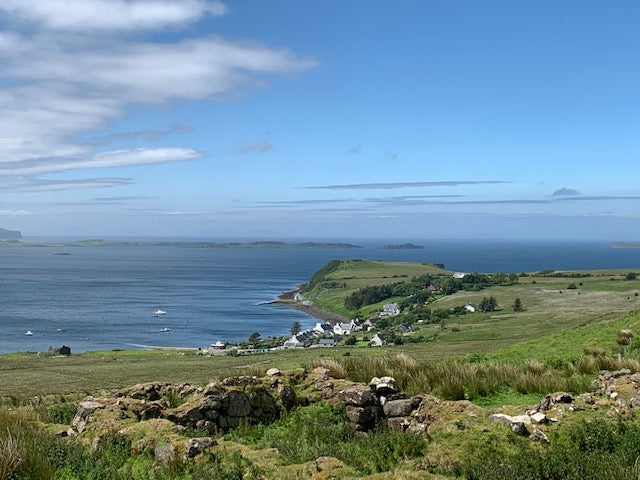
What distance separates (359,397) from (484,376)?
4043 mm

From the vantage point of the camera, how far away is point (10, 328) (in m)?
105

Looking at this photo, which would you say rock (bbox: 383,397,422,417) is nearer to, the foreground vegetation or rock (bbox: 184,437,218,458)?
the foreground vegetation

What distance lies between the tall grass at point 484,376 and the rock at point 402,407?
1955 millimetres

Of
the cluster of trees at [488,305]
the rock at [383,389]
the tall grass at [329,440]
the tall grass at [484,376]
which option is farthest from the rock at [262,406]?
the cluster of trees at [488,305]

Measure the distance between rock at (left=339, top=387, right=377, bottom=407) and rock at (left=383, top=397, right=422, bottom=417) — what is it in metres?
0.40

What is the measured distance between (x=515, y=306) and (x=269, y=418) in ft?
289

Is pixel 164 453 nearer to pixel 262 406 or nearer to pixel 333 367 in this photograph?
pixel 262 406

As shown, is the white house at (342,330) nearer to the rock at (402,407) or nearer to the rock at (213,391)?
the rock at (213,391)

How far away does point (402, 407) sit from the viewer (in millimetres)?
12141

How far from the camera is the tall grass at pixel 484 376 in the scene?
1385 centimetres

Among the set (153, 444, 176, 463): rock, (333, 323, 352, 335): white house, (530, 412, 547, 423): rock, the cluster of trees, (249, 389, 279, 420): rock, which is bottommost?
(333, 323, 352, 335): white house

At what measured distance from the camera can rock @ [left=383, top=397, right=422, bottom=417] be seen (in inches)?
476

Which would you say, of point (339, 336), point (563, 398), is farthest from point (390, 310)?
point (563, 398)

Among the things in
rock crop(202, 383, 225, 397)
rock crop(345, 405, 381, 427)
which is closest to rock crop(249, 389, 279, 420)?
rock crop(202, 383, 225, 397)
